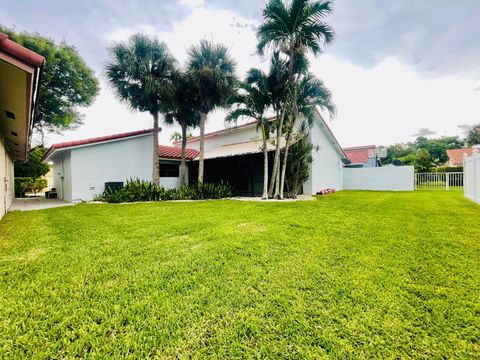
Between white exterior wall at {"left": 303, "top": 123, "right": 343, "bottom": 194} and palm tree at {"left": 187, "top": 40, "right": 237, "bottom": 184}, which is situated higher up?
palm tree at {"left": 187, "top": 40, "right": 237, "bottom": 184}

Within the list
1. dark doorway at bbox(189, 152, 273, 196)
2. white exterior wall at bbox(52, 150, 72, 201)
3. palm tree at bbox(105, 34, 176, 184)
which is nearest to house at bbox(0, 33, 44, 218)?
white exterior wall at bbox(52, 150, 72, 201)

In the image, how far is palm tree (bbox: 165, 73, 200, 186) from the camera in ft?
51.7

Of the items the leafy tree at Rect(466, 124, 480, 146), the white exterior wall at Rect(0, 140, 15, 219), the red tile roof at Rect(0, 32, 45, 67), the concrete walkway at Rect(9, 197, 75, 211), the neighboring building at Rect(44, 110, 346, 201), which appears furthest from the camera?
the leafy tree at Rect(466, 124, 480, 146)

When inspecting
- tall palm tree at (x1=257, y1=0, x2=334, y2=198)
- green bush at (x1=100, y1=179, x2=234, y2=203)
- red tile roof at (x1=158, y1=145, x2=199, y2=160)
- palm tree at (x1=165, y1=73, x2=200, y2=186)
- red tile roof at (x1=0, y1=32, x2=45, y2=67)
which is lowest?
green bush at (x1=100, y1=179, x2=234, y2=203)

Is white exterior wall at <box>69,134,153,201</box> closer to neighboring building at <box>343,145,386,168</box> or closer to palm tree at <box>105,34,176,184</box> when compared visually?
palm tree at <box>105,34,176,184</box>

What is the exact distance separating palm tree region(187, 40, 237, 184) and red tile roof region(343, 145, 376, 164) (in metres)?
25.7

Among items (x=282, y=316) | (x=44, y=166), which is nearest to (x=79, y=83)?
(x=44, y=166)

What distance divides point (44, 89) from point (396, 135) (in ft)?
267

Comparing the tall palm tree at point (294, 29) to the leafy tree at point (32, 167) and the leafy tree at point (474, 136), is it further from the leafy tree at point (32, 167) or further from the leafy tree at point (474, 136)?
the leafy tree at point (474, 136)

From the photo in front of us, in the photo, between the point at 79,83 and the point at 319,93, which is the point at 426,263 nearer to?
the point at 319,93

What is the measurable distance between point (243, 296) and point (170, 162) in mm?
18280

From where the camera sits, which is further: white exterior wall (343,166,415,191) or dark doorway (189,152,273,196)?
white exterior wall (343,166,415,191)

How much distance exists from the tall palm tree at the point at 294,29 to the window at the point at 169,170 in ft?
37.8

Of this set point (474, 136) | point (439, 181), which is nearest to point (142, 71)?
point (439, 181)
